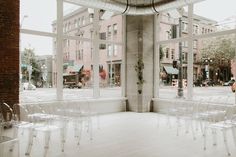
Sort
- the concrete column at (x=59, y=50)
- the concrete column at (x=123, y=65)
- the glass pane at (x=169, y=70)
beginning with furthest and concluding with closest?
the concrete column at (x=123, y=65)
the glass pane at (x=169, y=70)
the concrete column at (x=59, y=50)

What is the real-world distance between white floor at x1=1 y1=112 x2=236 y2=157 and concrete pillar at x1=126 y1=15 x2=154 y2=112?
3.09 metres

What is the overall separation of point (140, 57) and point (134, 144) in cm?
545

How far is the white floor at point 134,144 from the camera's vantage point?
4992 mm

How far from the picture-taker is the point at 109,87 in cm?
1088

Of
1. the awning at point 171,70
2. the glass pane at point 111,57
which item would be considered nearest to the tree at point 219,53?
the awning at point 171,70

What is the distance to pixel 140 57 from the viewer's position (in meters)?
10.6

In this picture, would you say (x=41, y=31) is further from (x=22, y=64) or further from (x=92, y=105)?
(x=92, y=105)

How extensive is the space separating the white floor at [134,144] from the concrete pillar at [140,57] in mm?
3088

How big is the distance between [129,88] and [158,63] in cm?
152

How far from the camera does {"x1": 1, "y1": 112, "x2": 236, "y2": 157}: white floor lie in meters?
4.99

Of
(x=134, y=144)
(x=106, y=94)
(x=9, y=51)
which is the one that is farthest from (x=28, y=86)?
(x=134, y=144)

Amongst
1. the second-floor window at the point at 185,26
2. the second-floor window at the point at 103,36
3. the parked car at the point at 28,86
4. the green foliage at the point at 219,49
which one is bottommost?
the parked car at the point at 28,86

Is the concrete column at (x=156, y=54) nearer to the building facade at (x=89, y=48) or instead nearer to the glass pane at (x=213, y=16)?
the building facade at (x=89, y=48)

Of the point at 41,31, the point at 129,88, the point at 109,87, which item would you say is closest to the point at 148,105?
the point at 129,88
